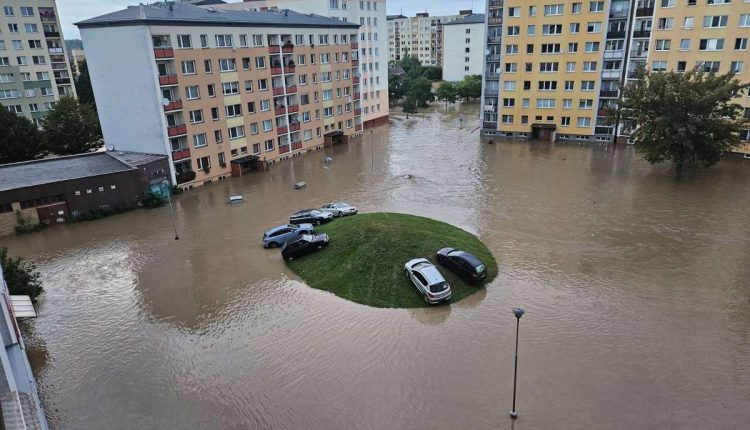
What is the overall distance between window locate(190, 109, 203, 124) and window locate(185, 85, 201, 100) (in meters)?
1.24

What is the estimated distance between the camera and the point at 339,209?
34.8m

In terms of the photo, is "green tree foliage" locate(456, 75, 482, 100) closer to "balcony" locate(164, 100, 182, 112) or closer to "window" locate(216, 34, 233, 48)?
"window" locate(216, 34, 233, 48)

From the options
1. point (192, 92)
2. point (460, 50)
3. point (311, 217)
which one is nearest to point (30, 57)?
point (192, 92)

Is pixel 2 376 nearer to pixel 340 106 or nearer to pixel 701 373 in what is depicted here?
pixel 701 373

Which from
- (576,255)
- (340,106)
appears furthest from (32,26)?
(576,255)

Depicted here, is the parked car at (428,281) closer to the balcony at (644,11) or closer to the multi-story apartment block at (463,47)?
the balcony at (644,11)

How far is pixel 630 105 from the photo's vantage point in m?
41.7

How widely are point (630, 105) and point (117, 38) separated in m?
44.4

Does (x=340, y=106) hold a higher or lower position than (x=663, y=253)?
higher

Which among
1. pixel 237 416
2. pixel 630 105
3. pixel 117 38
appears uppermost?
pixel 117 38

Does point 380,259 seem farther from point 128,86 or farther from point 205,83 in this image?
point 128,86

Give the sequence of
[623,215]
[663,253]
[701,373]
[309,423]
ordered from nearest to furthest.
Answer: [309,423] → [701,373] → [663,253] → [623,215]

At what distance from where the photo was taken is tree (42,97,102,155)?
1841 inches

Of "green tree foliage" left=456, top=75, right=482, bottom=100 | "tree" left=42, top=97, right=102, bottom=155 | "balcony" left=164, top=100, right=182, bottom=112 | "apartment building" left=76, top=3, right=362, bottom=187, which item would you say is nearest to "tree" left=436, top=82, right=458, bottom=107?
"green tree foliage" left=456, top=75, right=482, bottom=100
